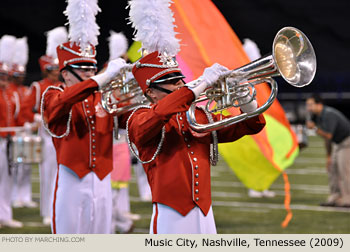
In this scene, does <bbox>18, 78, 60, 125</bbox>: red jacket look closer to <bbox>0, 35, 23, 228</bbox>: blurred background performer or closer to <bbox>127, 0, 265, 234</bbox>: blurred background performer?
<bbox>0, 35, 23, 228</bbox>: blurred background performer

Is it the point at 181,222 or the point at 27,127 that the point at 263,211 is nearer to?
the point at 27,127

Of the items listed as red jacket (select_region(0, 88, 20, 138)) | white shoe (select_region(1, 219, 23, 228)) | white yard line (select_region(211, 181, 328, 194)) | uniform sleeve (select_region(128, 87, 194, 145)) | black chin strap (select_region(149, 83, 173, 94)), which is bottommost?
white shoe (select_region(1, 219, 23, 228))

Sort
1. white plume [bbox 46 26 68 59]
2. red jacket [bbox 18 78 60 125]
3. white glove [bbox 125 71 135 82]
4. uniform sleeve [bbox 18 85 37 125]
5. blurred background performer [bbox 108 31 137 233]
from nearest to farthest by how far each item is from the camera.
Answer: white glove [bbox 125 71 135 82]
white plume [bbox 46 26 68 59]
blurred background performer [bbox 108 31 137 233]
red jacket [bbox 18 78 60 125]
uniform sleeve [bbox 18 85 37 125]

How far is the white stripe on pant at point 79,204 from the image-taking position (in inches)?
182

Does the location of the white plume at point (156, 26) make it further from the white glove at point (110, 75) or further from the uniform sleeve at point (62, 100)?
the uniform sleeve at point (62, 100)

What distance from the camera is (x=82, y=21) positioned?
15.5ft

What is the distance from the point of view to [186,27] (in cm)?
598

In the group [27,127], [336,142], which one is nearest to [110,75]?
[27,127]

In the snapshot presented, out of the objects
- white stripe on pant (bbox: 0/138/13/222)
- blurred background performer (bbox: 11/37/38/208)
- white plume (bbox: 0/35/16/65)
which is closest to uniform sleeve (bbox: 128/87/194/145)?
white stripe on pant (bbox: 0/138/13/222)

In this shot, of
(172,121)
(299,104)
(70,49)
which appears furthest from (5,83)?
(299,104)

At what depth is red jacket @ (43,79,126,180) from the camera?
466 cm

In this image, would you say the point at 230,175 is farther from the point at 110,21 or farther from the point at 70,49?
the point at 70,49

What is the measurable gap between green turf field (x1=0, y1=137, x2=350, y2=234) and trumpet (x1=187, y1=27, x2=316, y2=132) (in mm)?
4061
